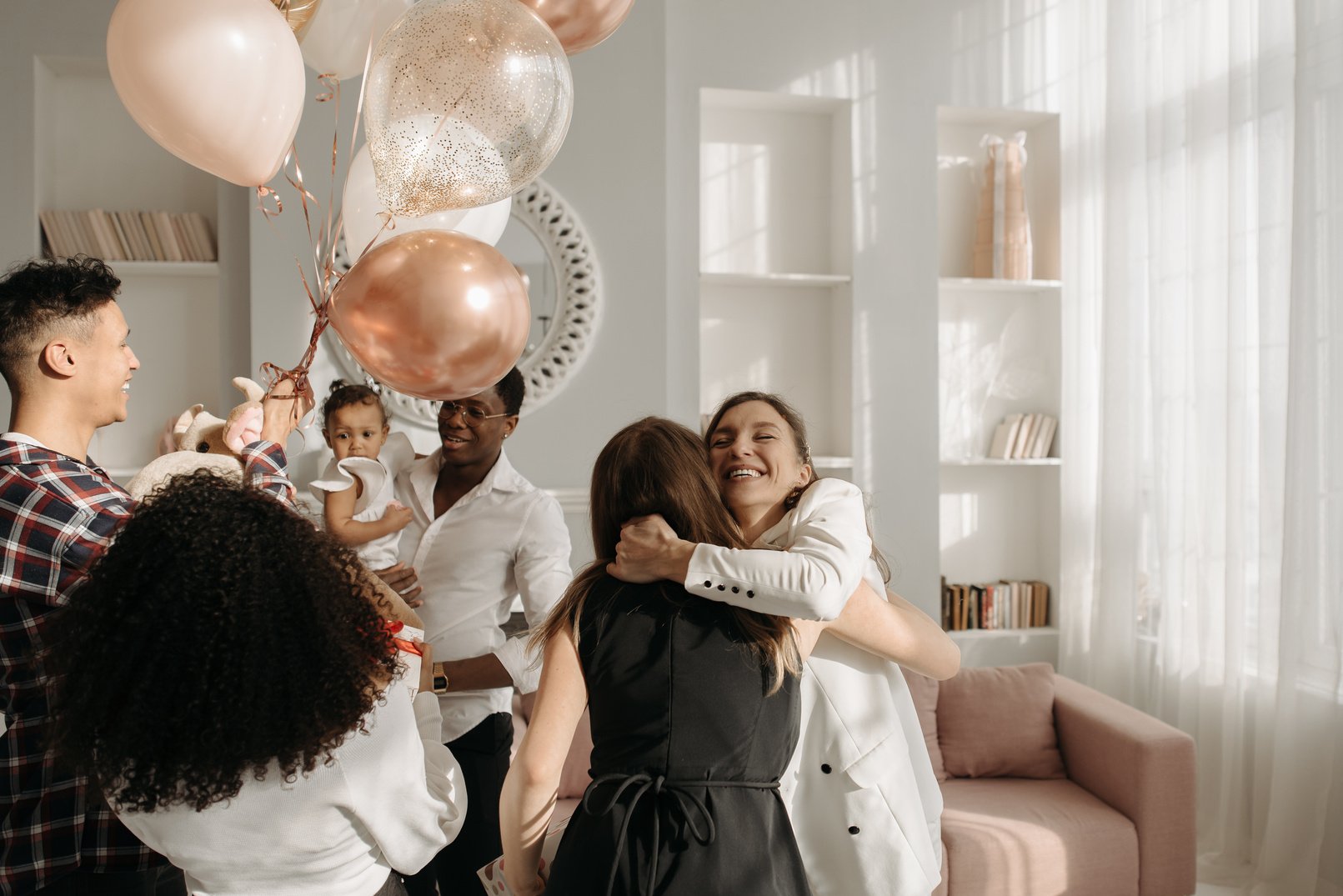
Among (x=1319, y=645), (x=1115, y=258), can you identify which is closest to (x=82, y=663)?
(x=1319, y=645)

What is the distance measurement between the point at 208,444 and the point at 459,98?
0.83m

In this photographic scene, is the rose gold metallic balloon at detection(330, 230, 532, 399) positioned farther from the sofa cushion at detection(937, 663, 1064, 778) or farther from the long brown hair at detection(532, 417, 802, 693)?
the sofa cushion at detection(937, 663, 1064, 778)

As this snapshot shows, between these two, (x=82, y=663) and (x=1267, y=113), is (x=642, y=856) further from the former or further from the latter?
(x=1267, y=113)

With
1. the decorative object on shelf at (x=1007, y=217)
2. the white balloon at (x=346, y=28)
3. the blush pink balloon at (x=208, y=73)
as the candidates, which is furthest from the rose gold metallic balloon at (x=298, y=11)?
the decorative object on shelf at (x=1007, y=217)

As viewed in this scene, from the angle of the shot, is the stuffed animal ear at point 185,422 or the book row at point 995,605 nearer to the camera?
the stuffed animal ear at point 185,422

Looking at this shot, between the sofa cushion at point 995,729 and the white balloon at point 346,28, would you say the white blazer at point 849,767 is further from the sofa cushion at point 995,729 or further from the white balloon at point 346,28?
the sofa cushion at point 995,729

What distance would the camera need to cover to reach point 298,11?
1649mm

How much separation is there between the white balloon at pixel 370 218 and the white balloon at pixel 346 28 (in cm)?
18

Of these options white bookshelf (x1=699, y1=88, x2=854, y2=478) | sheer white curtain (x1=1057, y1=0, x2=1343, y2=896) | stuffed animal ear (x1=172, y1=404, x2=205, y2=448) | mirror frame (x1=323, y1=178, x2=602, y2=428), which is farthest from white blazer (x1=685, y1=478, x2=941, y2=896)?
white bookshelf (x1=699, y1=88, x2=854, y2=478)

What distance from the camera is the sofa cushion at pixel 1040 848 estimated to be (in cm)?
259

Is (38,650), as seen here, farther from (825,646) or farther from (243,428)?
(825,646)

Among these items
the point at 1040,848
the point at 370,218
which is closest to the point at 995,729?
the point at 1040,848

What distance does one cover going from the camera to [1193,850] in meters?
2.70

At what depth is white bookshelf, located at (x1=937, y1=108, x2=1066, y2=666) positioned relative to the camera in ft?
13.7
